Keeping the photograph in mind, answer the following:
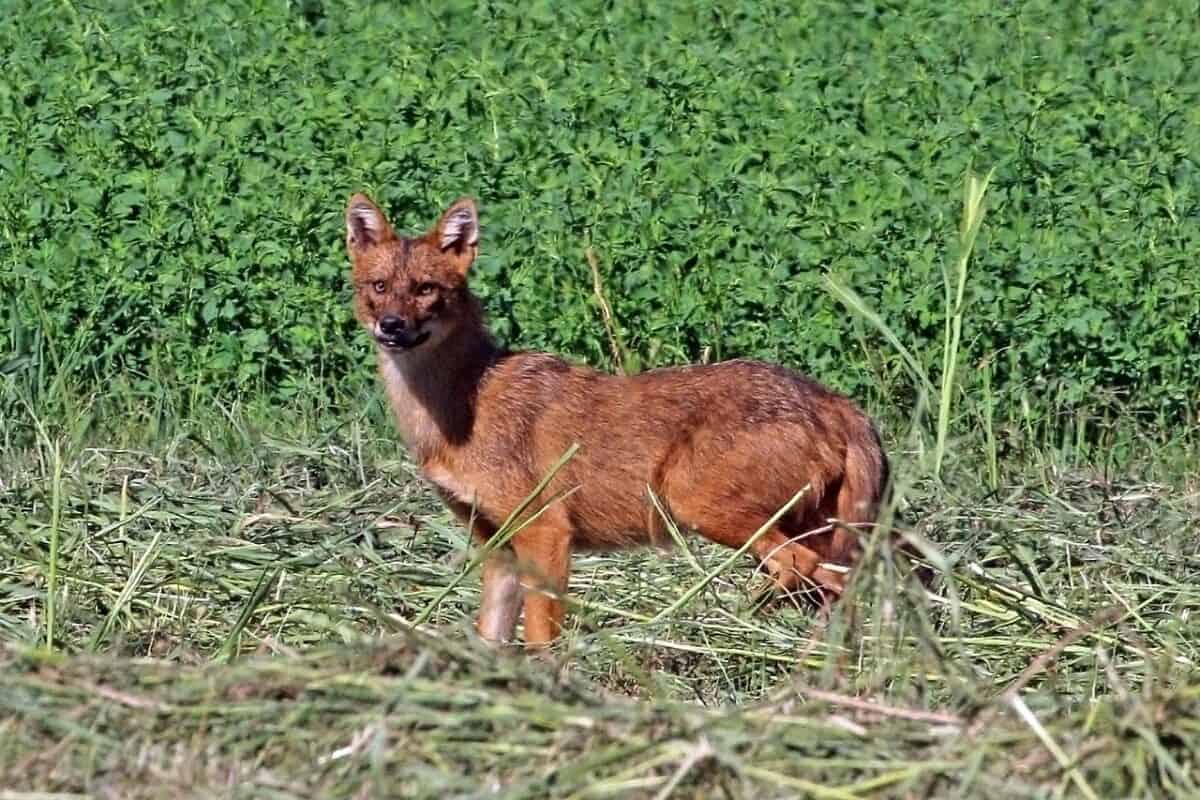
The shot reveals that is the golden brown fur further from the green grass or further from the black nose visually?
the green grass

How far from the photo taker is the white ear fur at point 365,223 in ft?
28.4

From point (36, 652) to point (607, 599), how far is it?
3002mm

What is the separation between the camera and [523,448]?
27.7 feet

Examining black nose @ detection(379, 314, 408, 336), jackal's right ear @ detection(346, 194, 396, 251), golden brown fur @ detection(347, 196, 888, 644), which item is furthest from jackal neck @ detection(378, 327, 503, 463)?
jackal's right ear @ detection(346, 194, 396, 251)

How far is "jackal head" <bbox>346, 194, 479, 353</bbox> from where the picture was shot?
8.41 metres

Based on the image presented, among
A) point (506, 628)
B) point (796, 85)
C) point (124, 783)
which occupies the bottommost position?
point (506, 628)

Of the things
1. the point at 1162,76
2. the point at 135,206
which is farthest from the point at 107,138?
the point at 1162,76

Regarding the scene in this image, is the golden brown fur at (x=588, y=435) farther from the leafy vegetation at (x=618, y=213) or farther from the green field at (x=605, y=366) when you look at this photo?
the leafy vegetation at (x=618, y=213)

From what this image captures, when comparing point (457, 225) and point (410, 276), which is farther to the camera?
point (457, 225)

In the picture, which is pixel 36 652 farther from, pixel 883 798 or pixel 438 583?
pixel 438 583

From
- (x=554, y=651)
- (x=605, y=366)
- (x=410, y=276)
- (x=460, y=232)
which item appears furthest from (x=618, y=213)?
(x=554, y=651)

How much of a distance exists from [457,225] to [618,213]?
7.63 ft

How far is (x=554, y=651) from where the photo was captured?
7.30 metres

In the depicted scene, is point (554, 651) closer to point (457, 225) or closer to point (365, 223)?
point (457, 225)
